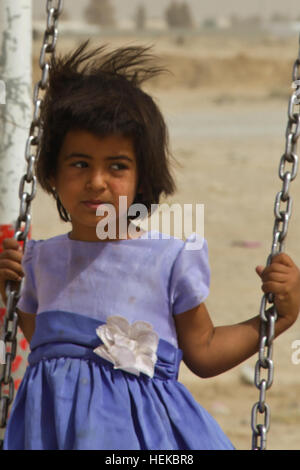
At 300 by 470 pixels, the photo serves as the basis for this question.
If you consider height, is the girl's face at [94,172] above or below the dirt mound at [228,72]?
below

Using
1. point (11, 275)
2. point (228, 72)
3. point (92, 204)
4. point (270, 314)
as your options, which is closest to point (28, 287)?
point (11, 275)

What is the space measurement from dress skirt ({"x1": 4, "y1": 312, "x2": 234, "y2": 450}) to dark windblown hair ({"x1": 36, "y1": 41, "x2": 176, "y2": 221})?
380 millimetres

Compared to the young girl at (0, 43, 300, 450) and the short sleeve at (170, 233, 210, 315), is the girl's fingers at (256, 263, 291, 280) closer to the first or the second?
the young girl at (0, 43, 300, 450)

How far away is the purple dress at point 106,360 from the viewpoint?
204cm

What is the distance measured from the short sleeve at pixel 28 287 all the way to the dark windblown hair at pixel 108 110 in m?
0.17

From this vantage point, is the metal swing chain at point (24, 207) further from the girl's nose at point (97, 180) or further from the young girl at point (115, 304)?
the girl's nose at point (97, 180)

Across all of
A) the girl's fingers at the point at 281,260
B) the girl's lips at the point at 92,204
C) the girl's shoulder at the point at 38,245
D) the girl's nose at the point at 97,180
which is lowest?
the girl's fingers at the point at 281,260

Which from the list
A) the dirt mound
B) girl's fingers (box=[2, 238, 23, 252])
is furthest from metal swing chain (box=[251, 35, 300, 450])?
the dirt mound

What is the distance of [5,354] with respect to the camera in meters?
2.25

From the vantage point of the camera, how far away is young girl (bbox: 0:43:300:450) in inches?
81.3

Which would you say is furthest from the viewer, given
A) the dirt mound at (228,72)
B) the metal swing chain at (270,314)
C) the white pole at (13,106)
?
the dirt mound at (228,72)

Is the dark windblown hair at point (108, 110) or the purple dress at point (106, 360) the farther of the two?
the dark windblown hair at point (108, 110)

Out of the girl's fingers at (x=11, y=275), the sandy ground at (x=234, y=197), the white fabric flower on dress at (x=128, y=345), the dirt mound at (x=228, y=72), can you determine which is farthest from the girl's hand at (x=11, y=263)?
the dirt mound at (x=228, y=72)

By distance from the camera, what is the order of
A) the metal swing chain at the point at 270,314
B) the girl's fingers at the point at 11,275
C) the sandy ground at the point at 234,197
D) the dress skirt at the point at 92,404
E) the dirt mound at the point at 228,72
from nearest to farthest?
1. the dress skirt at the point at 92,404
2. the metal swing chain at the point at 270,314
3. the girl's fingers at the point at 11,275
4. the sandy ground at the point at 234,197
5. the dirt mound at the point at 228,72
